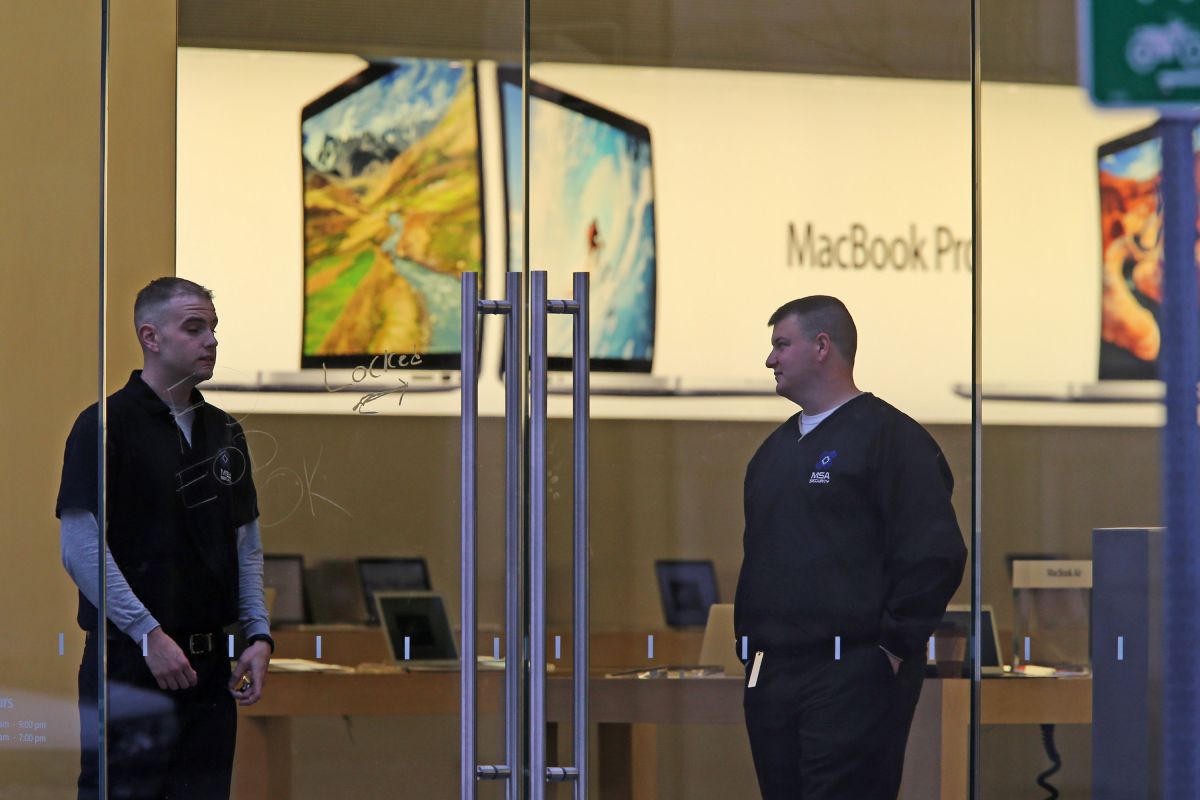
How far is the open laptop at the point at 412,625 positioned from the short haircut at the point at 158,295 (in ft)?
2.30

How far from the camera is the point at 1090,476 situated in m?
2.90

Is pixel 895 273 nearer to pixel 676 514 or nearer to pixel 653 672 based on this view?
pixel 676 514

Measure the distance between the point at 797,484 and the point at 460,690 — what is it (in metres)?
0.78

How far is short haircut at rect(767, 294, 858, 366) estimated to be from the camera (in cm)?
286

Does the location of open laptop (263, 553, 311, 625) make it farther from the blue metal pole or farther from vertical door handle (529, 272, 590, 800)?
the blue metal pole

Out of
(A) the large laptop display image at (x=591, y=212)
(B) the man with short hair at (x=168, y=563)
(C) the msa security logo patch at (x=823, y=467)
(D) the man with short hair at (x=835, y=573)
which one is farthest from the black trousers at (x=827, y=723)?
(B) the man with short hair at (x=168, y=563)

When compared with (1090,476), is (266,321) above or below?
above

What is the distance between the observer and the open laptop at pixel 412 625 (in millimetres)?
2803

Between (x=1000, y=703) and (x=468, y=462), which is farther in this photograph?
(x=1000, y=703)

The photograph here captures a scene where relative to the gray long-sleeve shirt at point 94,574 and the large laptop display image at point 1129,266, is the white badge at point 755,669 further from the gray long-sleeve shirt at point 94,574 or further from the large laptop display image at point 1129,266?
the gray long-sleeve shirt at point 94,574

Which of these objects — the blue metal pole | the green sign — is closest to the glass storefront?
the blue metal pole

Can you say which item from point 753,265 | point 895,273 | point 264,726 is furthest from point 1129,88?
point 264,726

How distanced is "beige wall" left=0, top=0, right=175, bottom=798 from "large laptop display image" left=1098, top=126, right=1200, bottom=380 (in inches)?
74.6

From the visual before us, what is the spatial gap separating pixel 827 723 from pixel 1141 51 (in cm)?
149
